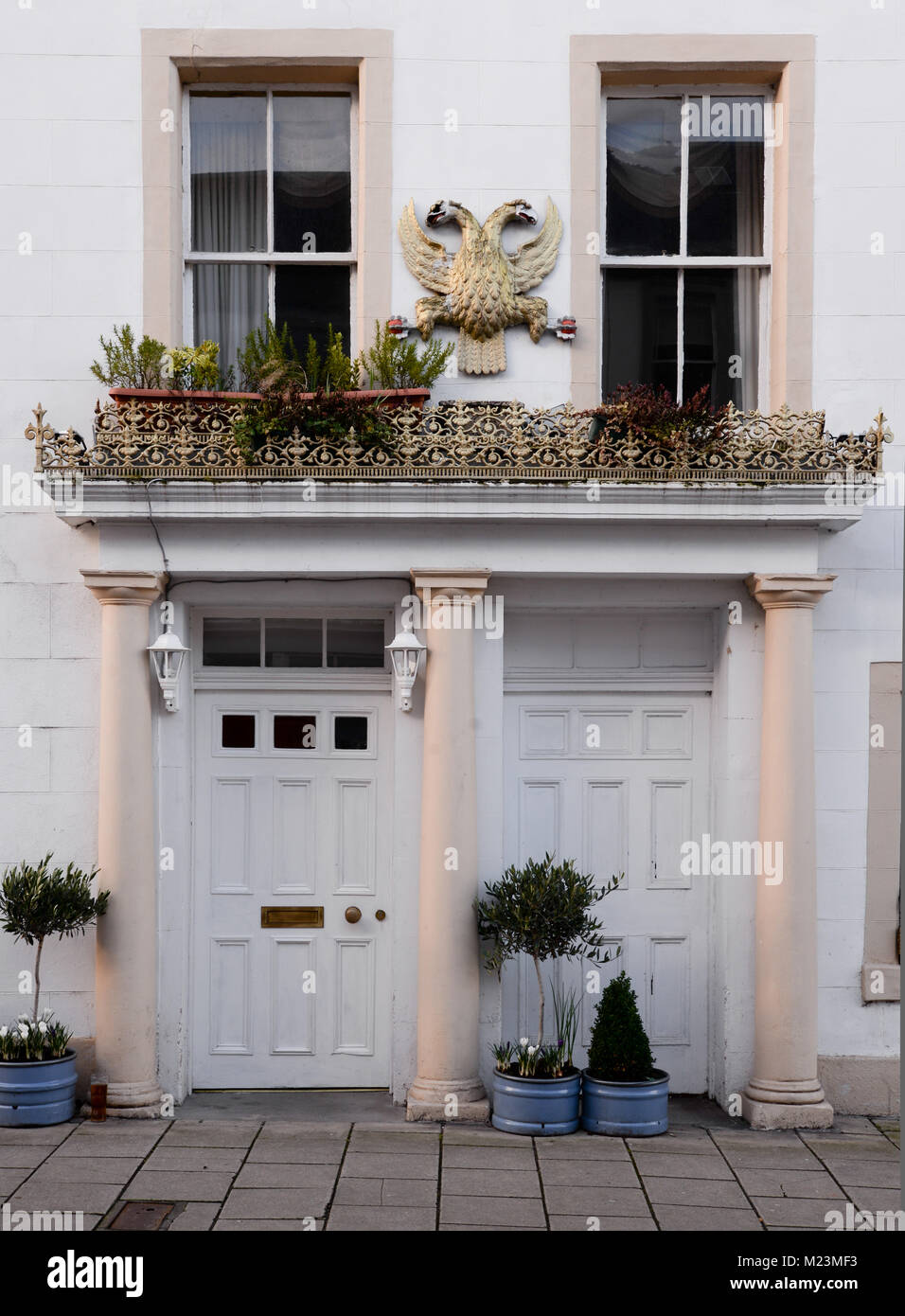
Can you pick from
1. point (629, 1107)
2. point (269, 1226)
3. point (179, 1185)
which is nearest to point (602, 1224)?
point (629, 1107)

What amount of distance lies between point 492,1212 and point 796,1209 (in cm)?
164

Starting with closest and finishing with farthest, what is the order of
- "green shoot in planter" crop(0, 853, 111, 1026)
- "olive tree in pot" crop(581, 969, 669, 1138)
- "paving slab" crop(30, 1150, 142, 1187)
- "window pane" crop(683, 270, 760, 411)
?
"paving slab" crop(30, 1150, 142, 1187), "green shoot in planter" crop(0, 853, 111, 1026), "olive tree in pot" crop(581, 969, 669, 1138), "window pane" crop(683, 270, 760, 411)

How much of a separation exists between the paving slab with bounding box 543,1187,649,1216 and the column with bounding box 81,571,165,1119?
276 cm

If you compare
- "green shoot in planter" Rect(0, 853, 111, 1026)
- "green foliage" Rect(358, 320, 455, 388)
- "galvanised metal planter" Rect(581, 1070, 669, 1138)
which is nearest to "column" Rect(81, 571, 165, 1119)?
"green shoot in planter" Rect(0, 853, 111, 1026)

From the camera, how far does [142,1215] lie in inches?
286

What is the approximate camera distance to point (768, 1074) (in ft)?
29.7

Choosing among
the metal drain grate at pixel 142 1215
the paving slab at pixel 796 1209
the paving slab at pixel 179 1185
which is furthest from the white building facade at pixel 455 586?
the metal drain grate at pixel 142 1215

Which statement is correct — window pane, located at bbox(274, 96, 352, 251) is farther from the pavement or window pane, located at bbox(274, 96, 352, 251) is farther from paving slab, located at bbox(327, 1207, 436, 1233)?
paving slab, located at bbox(327, 1207, 436, 1233)

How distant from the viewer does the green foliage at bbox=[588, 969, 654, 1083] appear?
8.66 m

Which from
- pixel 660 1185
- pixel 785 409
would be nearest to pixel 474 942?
pixel 660 1185

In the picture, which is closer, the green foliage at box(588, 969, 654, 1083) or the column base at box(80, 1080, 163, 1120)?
the green foliage at box(588, 969, 654, 1083)

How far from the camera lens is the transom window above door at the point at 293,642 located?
9672mm

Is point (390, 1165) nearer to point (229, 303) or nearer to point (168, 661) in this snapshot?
point (168, 661)
